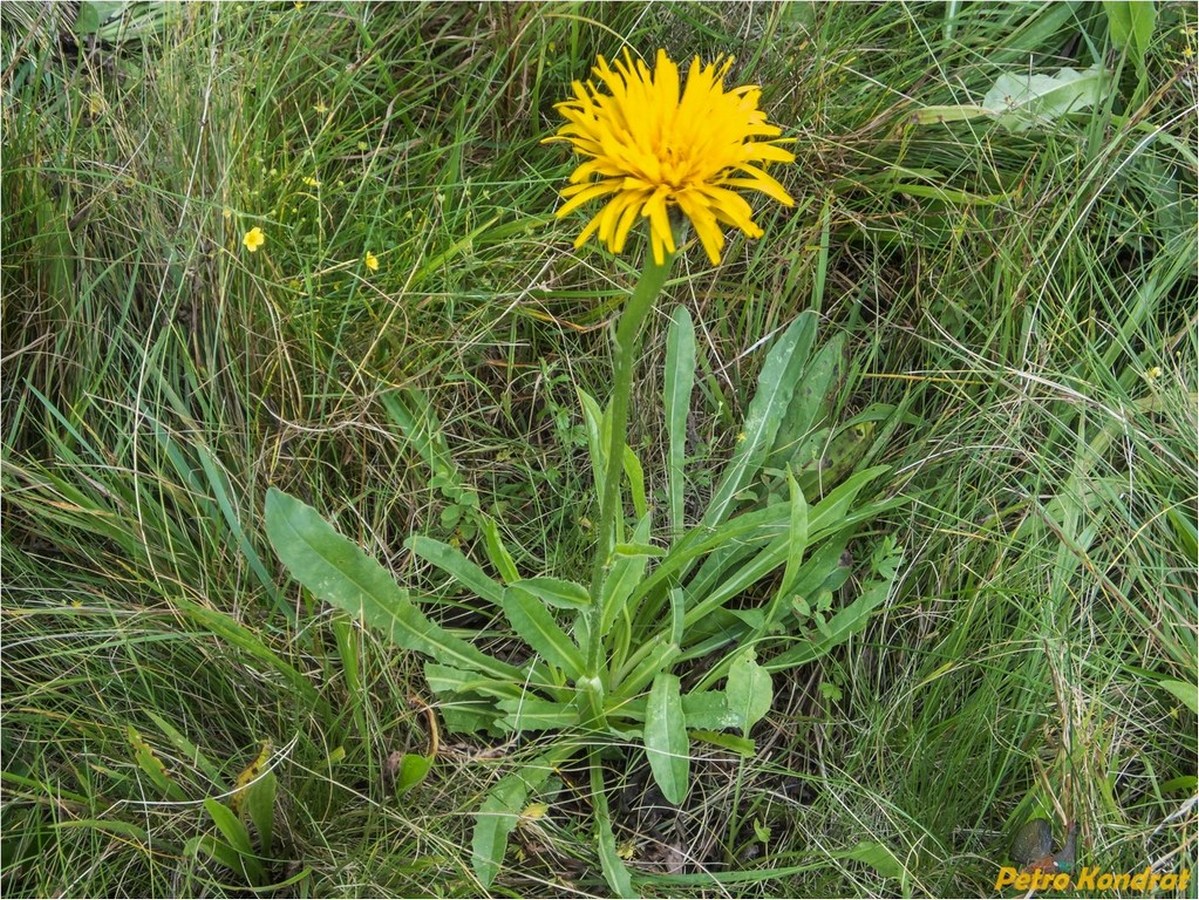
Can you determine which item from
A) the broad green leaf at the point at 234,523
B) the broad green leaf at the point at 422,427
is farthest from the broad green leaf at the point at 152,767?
the broad green leaf at the point at 422,427

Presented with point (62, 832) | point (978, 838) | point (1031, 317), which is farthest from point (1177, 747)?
point (62, 832)

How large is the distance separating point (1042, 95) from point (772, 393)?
1.00 metres

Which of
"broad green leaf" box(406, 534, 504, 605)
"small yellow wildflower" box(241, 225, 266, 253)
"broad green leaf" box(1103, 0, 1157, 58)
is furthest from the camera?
"broad green leaf" box(1103, 0, 1157, 58)

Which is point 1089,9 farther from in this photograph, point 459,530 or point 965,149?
point 459,530

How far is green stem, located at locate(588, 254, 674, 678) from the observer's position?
4.47ft

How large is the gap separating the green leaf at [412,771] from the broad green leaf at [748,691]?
529mm

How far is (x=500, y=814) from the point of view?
184 centimetres

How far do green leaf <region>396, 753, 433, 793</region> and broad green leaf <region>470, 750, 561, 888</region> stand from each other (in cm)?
12

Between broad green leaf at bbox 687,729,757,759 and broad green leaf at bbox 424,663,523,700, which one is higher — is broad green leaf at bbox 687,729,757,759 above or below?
below

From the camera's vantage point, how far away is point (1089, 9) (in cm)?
270

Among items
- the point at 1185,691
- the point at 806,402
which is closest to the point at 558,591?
the point at 806,402

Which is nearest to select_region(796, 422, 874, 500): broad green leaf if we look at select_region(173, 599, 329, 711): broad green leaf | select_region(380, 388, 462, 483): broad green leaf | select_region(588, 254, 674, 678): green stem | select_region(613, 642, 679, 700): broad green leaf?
select_region(613, 642, 679, 700): broad green leaf

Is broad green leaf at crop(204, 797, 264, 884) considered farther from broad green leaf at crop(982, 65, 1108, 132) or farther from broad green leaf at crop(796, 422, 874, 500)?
broad green leaf at crop(982, 65, 1108, 132)

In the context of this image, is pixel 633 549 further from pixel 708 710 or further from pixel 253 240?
pixel 253 240
